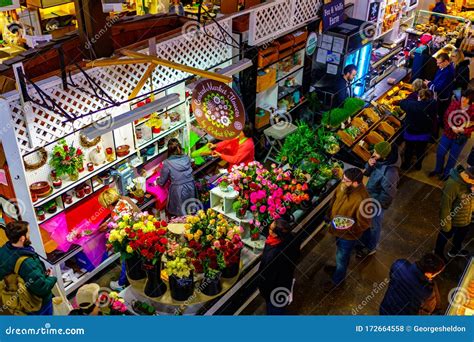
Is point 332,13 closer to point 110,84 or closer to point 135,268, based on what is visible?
point 110,84

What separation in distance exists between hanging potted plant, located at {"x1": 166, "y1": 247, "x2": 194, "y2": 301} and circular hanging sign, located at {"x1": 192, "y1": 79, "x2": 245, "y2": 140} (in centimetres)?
150

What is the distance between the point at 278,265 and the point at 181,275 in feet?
3.28

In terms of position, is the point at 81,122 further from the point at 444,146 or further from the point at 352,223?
the point at 444,146

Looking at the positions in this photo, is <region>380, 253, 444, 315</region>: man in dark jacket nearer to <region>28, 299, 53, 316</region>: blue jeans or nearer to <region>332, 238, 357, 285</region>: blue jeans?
<region>332, 238, 357, 285</region>: blue jeans


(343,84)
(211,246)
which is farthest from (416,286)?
(343,84)

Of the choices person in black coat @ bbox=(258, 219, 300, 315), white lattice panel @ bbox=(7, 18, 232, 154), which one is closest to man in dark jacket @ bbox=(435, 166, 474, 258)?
person in black coat @ bbox=(258, 219, 300, 315)

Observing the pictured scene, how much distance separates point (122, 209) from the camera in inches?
232

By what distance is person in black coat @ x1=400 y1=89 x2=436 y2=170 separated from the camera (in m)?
8.10

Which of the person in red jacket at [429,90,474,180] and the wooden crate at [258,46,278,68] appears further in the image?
the person in red jacket at [429,90,474,180]

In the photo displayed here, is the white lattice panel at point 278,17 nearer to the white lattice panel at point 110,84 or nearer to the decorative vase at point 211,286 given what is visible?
the white lattice panel at point 110,84

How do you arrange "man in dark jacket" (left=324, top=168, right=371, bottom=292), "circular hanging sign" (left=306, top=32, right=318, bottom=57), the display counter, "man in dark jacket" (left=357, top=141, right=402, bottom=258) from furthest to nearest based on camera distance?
1. "circular hanging sign" (left=306, top=32, right=318, bottom=57)
2. "man in dark jacket" (left=357, top=141, right=402, bottom=258)
3. "man in dark jacket" (left=324, top=168, right=371, bottom=292)
4. the display counter

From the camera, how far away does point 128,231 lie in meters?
5.09

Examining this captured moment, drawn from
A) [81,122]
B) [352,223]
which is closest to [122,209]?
[81,122]

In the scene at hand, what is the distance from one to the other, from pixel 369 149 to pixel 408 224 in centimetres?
143
